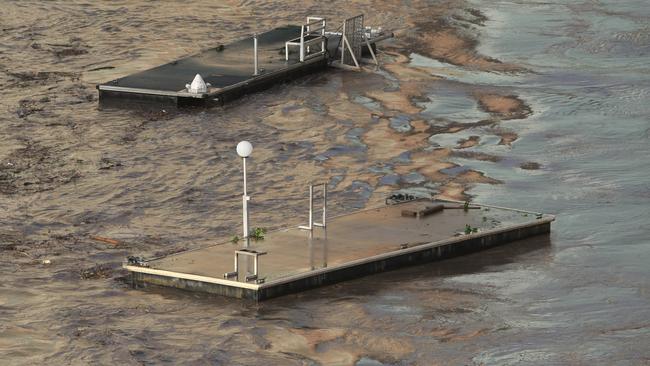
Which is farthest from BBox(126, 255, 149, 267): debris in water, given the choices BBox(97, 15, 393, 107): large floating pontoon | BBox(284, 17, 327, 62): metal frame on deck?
BBox(284, 17, 327, 62): metal frame on deck

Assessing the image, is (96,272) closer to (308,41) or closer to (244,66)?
(244,66)

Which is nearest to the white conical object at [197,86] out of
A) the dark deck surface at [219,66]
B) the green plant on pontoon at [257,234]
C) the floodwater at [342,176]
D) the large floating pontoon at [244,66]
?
the large floating pontoon at [244,66]

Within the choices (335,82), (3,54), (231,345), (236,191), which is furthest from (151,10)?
(231,345)

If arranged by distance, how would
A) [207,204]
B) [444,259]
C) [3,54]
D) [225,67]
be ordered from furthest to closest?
1. [3,54]
2. [225,67]
3. [207,204]
4. [444,259]

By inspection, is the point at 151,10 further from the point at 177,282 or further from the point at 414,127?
the point at 177,282

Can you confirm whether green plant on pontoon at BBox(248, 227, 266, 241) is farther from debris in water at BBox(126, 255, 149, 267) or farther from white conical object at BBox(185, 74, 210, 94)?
white conical object at BBox(185, 74, 210, 94)

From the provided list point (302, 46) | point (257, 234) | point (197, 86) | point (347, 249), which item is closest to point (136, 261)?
point (257, 234)

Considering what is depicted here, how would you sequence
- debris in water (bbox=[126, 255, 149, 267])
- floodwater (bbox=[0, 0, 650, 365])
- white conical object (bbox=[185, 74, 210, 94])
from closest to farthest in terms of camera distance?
floodwater (bbox=[0, 0, 650, 365]) < debris in water (bbox=[126, 255, 149, 267]) < white conical object (bbox=[185, 74, 210, 94])
